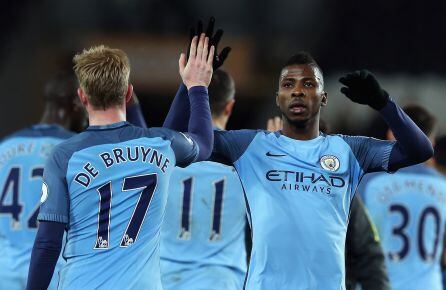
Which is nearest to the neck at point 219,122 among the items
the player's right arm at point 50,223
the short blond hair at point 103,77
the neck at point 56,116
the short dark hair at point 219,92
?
the short dark hair at point 219,92

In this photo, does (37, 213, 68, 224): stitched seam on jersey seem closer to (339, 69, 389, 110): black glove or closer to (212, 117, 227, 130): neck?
(339, 69, 389, 110): black glove

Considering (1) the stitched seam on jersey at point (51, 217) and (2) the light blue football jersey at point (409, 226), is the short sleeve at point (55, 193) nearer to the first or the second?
Answer: (1) the stitched seam on jersey at point (51, 217)

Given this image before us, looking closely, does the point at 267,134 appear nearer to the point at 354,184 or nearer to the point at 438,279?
the point at 354,184

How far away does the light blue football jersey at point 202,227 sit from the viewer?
6.28 m

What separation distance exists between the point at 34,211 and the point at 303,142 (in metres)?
2.37

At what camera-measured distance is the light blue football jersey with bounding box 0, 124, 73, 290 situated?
6.70m

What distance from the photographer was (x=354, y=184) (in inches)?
202

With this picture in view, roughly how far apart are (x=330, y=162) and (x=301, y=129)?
0.80 feet

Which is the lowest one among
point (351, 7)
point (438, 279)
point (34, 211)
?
point (438, 279)

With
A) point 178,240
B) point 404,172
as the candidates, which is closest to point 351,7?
point 404,172

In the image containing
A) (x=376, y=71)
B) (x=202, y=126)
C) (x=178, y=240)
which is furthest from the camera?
(x=376, y=71)

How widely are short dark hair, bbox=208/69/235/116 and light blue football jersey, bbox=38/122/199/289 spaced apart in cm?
191

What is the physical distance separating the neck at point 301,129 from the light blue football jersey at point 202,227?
1.20 metres

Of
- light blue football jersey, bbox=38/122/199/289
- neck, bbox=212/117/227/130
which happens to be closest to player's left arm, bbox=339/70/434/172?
light blue football jersey, bbox=38/122/199/289
